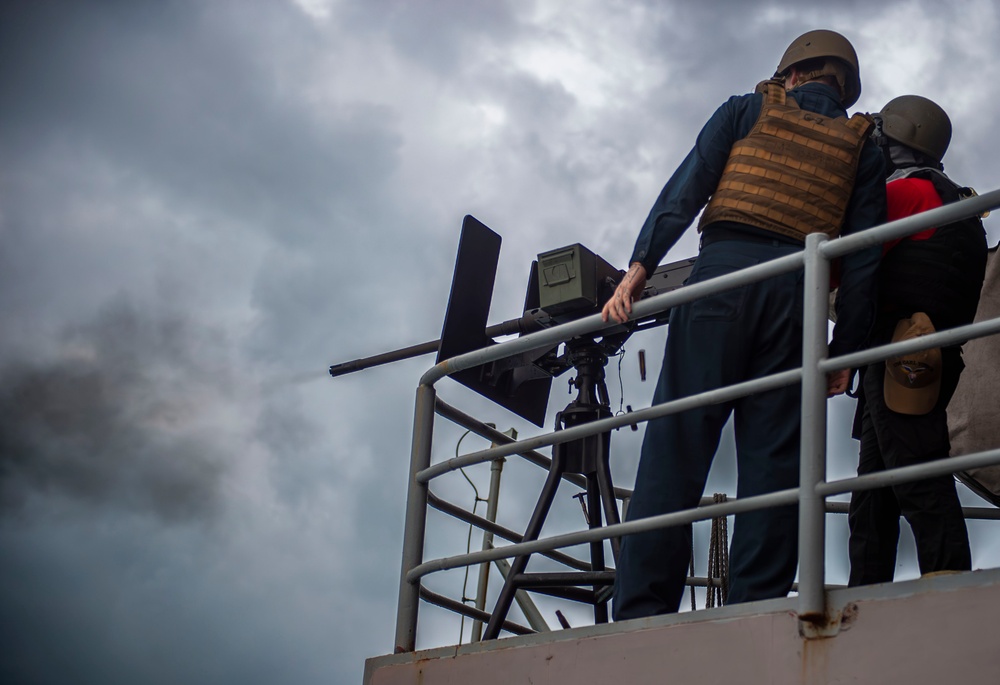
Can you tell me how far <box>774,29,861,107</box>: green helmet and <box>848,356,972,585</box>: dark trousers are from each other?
1.04m

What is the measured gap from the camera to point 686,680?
324cm

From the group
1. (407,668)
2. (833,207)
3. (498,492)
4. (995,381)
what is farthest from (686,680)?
(498,492)

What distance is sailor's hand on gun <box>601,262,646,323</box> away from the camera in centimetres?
390

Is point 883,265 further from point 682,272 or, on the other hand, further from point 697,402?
point 682,272

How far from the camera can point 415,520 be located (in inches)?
171

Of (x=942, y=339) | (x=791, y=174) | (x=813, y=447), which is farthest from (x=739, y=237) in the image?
(x=942, y=339)

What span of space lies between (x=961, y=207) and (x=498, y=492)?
4.05 m

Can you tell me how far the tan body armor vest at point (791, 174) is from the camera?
410 cm

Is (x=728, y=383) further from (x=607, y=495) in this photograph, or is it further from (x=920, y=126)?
(x=920, y=126)

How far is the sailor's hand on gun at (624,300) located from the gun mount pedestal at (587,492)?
0.91 metres

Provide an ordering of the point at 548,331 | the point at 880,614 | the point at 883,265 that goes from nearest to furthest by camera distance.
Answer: the point at 880,614, the point at 548,331, the point at 883,265

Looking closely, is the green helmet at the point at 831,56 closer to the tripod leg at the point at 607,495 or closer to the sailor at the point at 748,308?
the sailor at the point at 748,308

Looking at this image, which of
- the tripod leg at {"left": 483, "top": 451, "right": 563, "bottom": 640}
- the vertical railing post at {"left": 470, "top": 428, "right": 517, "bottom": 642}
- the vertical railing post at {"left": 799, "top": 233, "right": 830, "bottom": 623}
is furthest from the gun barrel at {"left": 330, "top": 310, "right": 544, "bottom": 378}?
the vertical railing post at {"left": 799, "top": 233, "right": 830, "bottom": 623}

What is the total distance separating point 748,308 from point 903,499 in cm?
81
